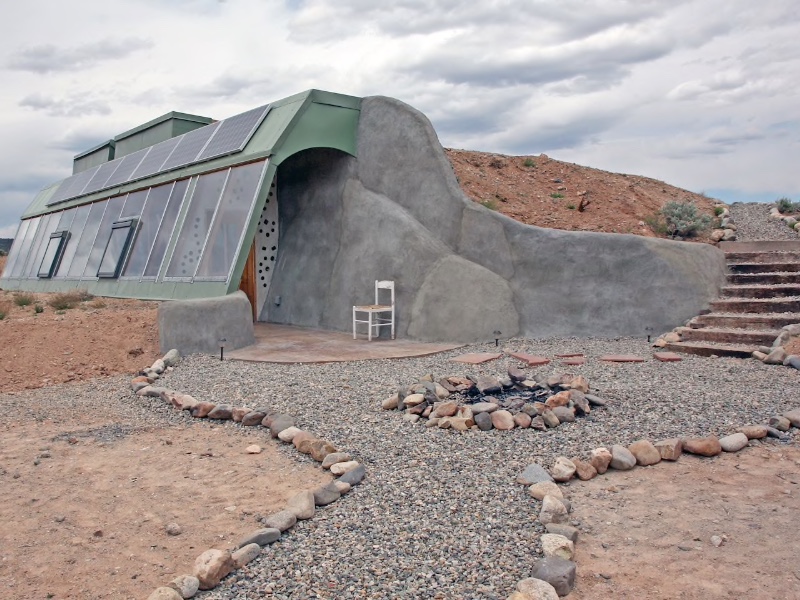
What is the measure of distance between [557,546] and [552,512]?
383 millimetres

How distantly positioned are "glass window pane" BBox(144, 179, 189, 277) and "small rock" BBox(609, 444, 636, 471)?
899 centimetres

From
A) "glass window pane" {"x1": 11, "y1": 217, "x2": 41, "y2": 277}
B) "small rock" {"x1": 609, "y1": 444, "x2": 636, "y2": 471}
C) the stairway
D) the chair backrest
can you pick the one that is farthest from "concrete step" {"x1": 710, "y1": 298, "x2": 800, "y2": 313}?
"glass window pane" {"x1": 11, "y1": 217, "x2": 41, "y2": 277}

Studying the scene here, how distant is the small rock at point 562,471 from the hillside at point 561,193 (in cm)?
719

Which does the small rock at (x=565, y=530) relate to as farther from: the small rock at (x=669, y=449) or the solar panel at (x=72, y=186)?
the solar panel at (x=72, y=186)

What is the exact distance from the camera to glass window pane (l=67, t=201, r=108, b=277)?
47.1ft

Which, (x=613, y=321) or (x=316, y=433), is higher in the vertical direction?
(x=613, y=321)

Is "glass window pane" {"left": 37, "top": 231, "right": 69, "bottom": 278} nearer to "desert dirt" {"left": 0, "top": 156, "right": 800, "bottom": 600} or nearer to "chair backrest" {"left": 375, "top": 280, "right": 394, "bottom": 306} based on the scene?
"chair backrest" {"left": 375, "top": 280, "right": 394, "bottom": 306}

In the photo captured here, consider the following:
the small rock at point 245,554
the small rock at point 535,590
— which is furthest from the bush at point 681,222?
the small rock at point 245,554

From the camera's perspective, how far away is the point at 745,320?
348 inches

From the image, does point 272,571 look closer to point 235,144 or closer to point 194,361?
point 194,361

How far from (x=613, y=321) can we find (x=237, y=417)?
577 centimetres

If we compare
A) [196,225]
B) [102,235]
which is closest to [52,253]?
[102,235]

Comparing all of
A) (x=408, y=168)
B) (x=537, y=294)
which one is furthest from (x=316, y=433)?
(x=408, y=168)

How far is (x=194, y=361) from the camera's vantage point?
819 cm
